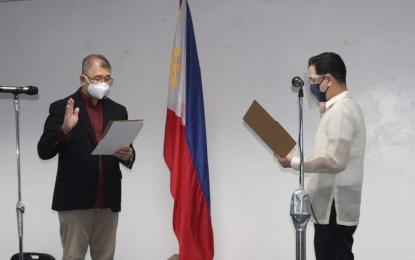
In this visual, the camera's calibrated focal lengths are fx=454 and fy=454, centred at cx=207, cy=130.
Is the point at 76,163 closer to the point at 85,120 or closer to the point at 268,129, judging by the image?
the point at 85,120

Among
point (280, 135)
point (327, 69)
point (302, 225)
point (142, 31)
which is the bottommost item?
point (302, 225)

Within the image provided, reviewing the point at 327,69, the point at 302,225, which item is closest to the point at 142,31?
the point at 327,69

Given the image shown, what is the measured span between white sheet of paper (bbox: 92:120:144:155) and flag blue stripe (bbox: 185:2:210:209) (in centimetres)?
85

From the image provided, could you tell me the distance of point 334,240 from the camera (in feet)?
6.97

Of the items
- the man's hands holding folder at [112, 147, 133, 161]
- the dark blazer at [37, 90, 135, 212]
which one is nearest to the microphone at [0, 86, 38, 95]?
the dark blazer at [37, 90, 135, 212]

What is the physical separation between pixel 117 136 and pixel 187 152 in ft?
3.12

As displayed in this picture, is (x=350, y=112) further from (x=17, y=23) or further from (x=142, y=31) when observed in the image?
(x=17, y=23)

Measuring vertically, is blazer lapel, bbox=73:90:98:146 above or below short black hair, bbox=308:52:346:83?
below

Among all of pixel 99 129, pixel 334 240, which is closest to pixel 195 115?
pixel 99 129

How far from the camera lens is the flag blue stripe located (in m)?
3.21

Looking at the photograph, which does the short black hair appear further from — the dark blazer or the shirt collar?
the dark blazer

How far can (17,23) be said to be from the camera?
156 inches

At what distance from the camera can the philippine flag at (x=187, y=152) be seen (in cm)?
318

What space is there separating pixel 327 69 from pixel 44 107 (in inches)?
104
